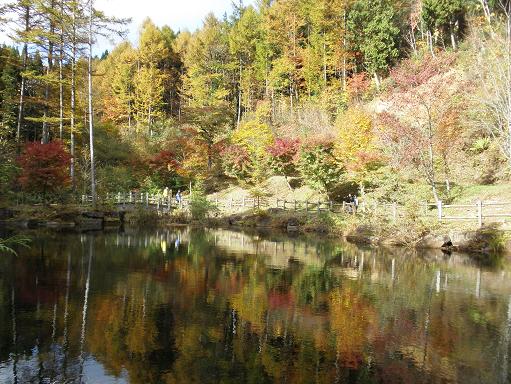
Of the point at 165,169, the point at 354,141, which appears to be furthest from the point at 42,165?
the point at 354,141

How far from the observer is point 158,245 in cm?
1967

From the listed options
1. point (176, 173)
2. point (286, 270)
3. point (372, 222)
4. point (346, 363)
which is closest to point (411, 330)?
point (346, 363)

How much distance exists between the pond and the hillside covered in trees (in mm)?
11621

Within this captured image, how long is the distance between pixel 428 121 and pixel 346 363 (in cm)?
2214

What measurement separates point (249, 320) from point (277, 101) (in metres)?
41.4

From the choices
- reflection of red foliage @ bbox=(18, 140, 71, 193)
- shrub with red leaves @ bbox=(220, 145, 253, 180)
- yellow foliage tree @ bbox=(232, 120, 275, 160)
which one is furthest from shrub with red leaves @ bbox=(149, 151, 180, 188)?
reflection of red foliage @ bbox=(18, 140, 71, 193)

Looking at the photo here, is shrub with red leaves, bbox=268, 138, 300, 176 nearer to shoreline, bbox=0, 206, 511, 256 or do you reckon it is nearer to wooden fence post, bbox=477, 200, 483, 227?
shoreline, bbox=0, 206, 511, 256

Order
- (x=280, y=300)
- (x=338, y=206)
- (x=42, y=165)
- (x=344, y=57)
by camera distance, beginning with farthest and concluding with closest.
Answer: (x=344, y=57) → (x=338, y=206) → (x=42, y=165) → (x=280, y=300)

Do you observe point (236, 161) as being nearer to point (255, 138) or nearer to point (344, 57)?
point (255, 138)

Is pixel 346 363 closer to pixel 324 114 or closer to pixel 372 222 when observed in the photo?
pixel 372 222

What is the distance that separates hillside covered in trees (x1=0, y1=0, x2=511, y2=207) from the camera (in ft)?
86.2

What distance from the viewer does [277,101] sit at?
47844 mm

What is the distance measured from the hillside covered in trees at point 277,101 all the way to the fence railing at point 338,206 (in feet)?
5.28

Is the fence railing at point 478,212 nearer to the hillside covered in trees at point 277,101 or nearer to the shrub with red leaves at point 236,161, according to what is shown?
the hillside covered in trees at point 277,101
